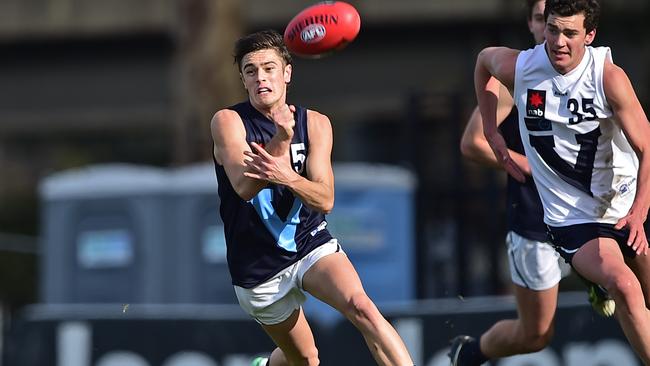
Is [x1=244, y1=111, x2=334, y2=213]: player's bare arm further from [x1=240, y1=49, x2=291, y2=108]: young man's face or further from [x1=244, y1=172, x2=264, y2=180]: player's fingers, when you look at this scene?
[x1=240, y1=49, x2=291, y2=108]: young man's face

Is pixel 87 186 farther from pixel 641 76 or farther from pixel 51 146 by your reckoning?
pixel 51 146

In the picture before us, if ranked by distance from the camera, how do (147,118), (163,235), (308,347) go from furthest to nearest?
(147,118) < (163,235) < (308,347)

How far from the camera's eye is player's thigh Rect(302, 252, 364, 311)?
26.2 ft

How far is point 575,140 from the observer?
26.7 feet

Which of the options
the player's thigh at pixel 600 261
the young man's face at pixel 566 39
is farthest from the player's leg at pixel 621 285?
the young man's face at pixel 566 39

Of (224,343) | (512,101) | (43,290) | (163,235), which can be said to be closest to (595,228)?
(512,101)

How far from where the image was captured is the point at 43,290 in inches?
661

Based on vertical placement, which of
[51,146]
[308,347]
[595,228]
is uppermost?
[595,228]

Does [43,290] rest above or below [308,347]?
below

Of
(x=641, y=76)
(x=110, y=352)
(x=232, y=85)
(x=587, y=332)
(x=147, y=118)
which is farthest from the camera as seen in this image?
(x=147, y=118)

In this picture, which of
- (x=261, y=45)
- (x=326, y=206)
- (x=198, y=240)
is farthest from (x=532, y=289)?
(x=198, y=240)

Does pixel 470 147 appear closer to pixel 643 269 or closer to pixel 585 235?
pixel 585 235

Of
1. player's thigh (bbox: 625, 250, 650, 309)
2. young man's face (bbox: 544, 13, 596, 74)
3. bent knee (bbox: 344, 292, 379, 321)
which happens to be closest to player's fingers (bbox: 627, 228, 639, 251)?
player's thigh (bbox: 625, 250, 650, 309)

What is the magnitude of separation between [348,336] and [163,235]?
186 inches
